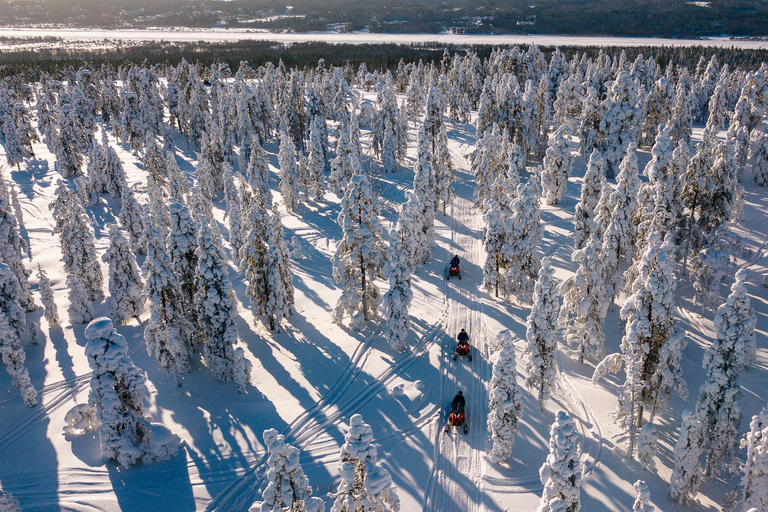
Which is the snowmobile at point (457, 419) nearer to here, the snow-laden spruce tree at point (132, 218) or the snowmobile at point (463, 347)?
the snowmobile at point (463, 347)

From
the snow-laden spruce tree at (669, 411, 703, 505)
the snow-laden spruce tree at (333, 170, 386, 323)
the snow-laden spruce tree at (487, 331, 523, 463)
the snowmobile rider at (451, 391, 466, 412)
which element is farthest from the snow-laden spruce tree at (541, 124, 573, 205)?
the snow-laden spruce tree at (669, 411, 703, 505)

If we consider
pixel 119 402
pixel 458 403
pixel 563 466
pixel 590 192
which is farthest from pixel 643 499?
pixel 590 192

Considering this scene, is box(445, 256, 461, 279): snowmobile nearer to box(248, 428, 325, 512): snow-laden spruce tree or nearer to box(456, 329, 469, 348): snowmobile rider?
box(456, 329, 469, 348): snowmobile rider

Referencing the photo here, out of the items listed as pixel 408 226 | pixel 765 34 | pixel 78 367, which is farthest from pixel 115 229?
pixel 765 34

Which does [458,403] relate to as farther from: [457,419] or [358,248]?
[358,248]

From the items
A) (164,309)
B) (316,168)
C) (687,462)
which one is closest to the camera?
(687,462)

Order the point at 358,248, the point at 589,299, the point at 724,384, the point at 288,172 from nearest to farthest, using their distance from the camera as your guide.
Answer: the point at 724,384 → the point at 589,299 → the point at 358,248 → the point at 288,172
